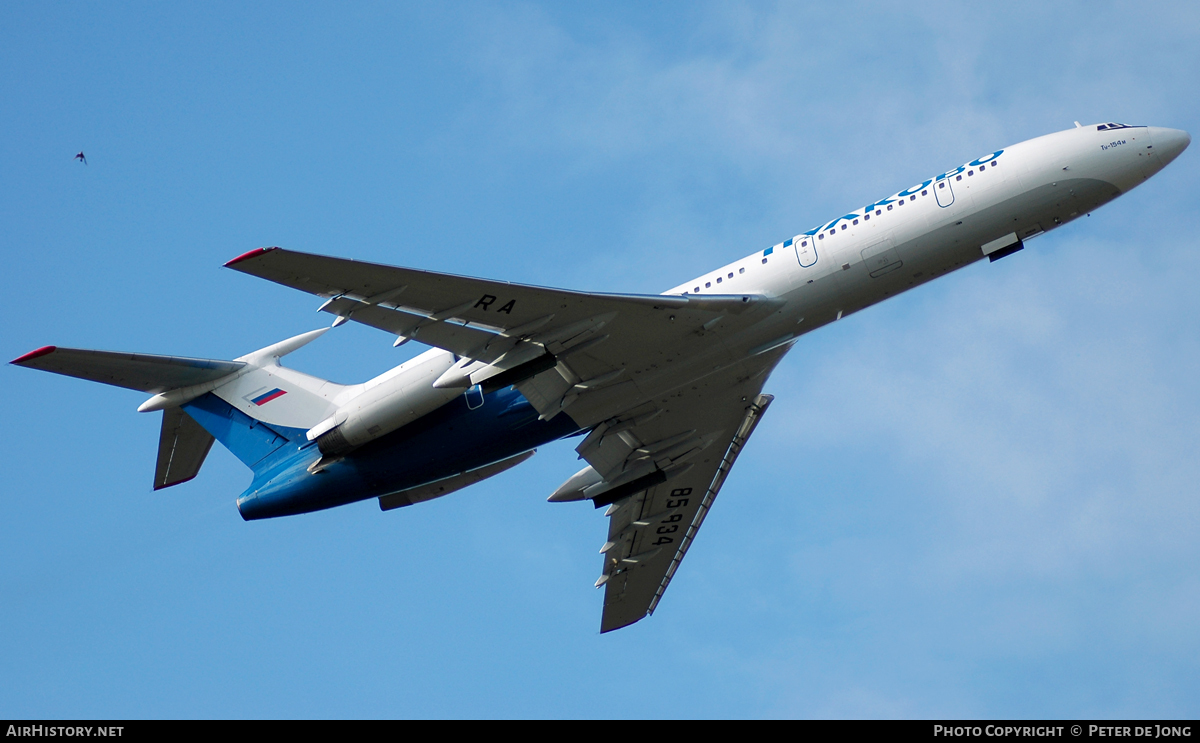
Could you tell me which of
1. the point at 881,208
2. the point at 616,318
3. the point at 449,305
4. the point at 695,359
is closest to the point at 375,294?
the point at 449,305

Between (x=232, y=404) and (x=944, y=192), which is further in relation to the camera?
(x=232, y=404)

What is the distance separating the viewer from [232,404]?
30.9 m

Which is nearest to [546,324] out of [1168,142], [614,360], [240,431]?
[614,360]

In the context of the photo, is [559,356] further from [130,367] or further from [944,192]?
A: [130,367]

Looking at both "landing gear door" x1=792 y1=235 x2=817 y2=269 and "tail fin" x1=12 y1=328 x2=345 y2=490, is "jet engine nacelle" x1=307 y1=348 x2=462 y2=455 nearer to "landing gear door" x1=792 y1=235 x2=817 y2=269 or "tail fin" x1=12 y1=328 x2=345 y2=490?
"tail fin" x1=12 y1=328 x2=345 y2=490

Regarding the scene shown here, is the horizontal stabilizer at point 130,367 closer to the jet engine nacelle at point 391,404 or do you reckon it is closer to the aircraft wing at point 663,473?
the jet engine nacelle at point 391,404

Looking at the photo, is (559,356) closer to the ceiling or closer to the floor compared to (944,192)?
closer to the floor

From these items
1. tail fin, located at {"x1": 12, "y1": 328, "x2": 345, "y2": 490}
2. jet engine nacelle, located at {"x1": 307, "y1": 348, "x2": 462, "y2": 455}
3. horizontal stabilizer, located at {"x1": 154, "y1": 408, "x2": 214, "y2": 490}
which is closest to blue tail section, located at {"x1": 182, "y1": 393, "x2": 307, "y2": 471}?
tail fin, located at {"x1": 12, "y1": 328, "x2": 345, "y2": 490}

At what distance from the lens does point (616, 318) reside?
83.1 ft

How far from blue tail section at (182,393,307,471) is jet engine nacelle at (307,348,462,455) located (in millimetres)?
Answer: 2835

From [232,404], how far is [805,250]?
Result: 54.1 ft

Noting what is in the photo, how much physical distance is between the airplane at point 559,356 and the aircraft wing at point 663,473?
0.09m

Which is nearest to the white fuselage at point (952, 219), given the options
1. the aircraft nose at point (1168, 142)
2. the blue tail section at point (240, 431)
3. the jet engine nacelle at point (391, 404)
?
the aircraft nose at point (1168, 142)
